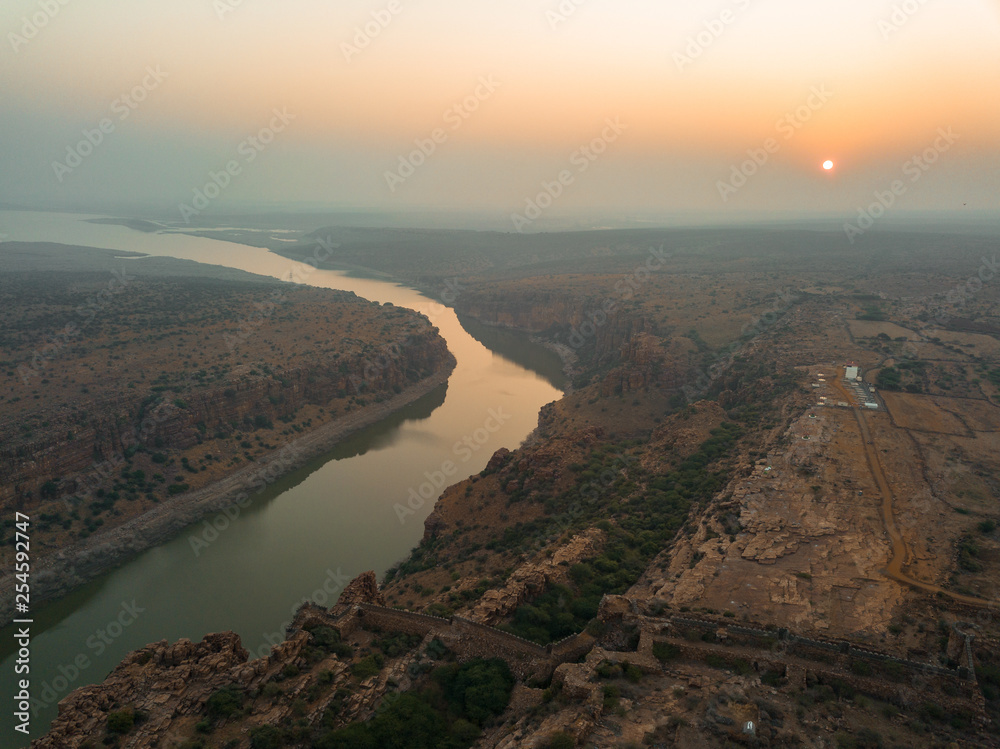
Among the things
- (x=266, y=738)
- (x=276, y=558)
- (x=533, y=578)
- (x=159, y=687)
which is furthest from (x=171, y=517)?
(x=266, y=738)

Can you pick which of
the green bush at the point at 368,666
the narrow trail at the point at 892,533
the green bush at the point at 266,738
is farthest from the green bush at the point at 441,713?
the narrow trail at the point at 892,533

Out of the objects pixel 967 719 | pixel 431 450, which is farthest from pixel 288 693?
pixel 431 450

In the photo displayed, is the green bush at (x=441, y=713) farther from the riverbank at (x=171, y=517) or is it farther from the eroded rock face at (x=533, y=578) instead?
the riverbank at (x=171, y=517)

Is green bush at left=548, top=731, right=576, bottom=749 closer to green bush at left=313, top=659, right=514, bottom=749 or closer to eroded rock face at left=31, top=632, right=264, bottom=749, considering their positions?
green bush at left=313, top=659, right=514, bottom=749

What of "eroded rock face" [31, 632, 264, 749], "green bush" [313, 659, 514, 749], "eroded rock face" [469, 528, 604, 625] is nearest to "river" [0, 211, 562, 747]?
"eroded rock face" [31, 632, 264, 749]

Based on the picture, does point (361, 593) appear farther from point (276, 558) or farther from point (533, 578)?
point (276, 558)

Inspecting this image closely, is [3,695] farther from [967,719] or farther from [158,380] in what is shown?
[967,719]
